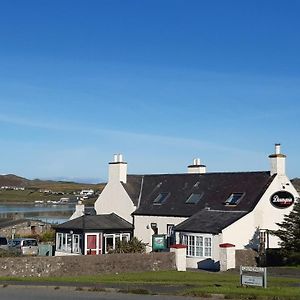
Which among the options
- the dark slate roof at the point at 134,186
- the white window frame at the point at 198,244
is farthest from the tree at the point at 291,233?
the dark slate roof at the point at 134,186

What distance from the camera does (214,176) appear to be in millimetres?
44062

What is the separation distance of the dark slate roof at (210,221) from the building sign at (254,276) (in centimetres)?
1469

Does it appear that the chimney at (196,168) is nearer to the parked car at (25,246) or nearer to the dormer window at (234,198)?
the dormer window at (234,198)

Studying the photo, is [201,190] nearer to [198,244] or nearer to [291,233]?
[198,244]

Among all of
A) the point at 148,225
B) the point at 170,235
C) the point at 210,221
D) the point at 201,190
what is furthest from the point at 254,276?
the point at 148,225

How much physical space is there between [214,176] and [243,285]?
22.5m

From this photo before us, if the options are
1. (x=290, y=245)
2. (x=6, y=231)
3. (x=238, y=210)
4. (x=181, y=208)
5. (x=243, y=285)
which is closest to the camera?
(x=243, y=285)

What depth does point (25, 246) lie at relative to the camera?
46.8m

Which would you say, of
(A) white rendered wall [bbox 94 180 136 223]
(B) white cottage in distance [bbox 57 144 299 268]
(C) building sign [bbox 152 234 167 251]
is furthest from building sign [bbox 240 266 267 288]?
(A) white rendered wall [bbox 94 180 136 223]

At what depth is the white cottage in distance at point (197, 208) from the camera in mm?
37406

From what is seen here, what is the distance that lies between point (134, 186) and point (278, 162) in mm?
12663

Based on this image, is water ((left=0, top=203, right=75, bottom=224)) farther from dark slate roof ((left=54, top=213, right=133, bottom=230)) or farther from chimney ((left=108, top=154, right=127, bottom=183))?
dark slate roof ((left=54, top=213, right=133, bottom=230))

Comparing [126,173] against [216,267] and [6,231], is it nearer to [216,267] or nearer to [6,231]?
[216,267]

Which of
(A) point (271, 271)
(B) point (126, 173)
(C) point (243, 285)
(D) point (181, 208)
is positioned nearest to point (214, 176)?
(D) point (181, 208)
